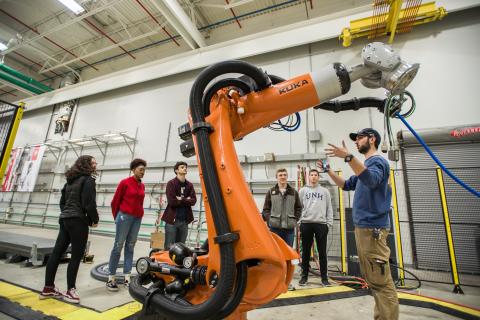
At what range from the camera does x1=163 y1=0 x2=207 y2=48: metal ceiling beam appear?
567 cm

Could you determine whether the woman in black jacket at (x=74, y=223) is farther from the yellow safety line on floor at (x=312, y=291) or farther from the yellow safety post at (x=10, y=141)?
the yellow safety line on floor at (x=312, y=291)

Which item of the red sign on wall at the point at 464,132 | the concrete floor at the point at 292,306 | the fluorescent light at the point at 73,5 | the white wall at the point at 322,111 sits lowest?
the concrete floor at the point at 292,306

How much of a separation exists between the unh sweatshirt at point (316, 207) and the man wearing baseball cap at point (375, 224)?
166 cm

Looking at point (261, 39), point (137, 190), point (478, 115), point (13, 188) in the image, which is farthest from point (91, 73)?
point (478, 115)

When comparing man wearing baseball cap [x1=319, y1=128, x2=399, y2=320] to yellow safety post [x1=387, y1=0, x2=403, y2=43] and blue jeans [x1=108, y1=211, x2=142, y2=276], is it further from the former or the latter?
yellow safety post [x1=387, y1=0, x2=403, y2=43]

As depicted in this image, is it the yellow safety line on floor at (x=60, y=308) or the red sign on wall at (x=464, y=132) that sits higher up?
the red sign on wall at (x=464, y=132)

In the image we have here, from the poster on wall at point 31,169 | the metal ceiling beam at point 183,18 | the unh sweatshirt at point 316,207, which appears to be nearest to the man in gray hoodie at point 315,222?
the unh sweatshirt at point 316,207

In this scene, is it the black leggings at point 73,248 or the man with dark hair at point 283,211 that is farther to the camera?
the man with dark hair at point 283,211

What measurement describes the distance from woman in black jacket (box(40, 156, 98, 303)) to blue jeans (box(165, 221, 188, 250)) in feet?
3.56

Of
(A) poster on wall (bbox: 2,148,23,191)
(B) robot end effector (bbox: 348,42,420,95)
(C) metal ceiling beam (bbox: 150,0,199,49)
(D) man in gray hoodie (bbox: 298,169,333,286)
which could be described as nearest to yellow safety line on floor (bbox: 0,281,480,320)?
(D) man in gray hoodie (bbox: 298,169,333,286)

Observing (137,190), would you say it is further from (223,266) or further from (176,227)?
(223,266)

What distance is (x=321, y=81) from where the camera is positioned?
45.9 inches

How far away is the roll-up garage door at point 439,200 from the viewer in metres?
3.88

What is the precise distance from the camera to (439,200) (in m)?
4.15
